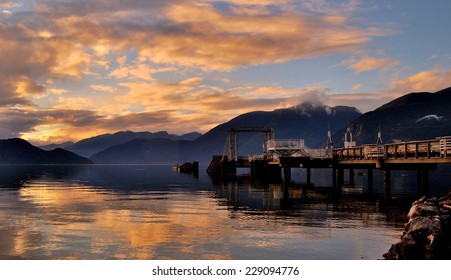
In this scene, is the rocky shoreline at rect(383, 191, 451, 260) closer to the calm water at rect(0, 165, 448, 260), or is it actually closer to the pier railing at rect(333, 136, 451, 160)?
the calm water at rect(0, 165, 448, 260)

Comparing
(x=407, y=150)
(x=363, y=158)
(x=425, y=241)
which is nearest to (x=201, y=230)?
(x=425, y=241)

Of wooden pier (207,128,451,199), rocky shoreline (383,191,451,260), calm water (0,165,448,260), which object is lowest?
calm water (0,165,448,260)

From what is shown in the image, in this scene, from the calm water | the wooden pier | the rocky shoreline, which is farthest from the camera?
the wooden pier

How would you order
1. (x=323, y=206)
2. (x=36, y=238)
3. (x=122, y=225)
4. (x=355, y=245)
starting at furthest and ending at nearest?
(x=323, y=206)
(x=122, y=225)
(x=36, y=238)
(x=355, y=245)

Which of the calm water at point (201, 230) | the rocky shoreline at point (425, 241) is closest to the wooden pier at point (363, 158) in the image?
the calm water at point (201, 230)

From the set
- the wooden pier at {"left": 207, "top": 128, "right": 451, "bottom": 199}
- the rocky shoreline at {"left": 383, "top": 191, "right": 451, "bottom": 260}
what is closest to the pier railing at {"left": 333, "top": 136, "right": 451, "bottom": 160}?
the wooden pier at {"left": 207, "top": 128, "right": 451, "bottom": 199}

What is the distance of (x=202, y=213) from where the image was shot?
36.2 metres

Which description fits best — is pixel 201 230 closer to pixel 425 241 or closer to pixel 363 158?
pixel 425 241

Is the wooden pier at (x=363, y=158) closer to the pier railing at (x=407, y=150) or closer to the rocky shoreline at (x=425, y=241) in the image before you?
the pier railing at (x=407, y=150)

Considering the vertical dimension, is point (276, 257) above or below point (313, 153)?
below
